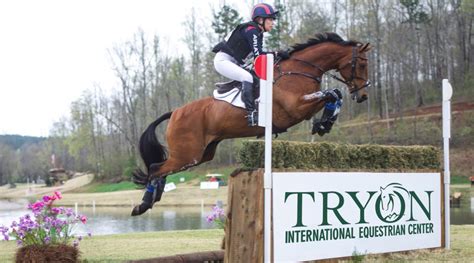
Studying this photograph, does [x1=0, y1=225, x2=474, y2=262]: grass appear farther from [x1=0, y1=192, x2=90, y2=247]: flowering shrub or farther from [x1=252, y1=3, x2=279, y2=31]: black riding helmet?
[x1=252, y1=3, x2=279, y2=31]: black riding helmet

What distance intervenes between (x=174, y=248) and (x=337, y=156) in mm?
3532

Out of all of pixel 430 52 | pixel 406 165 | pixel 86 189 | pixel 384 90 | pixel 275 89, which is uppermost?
pixel 430 52

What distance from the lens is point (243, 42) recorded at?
17.6ft

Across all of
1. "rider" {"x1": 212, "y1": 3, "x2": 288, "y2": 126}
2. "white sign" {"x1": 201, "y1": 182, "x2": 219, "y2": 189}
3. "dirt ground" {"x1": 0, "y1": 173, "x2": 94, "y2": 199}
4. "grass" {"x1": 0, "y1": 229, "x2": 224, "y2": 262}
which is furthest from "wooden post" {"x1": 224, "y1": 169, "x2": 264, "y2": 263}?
"dirt ground" {"x1": 0, "y1": 173, "x2": 94, "y2": 199}

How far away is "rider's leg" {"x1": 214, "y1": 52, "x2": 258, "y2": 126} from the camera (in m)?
5.14

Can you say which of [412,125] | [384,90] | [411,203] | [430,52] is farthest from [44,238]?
[430,52]

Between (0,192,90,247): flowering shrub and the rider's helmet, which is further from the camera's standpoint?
(0,192,90,247): flowering shrub

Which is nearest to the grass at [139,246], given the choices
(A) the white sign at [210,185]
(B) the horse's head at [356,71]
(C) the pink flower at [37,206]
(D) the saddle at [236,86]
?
(C) the pink flower at [37,206]

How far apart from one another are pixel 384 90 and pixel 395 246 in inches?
1274

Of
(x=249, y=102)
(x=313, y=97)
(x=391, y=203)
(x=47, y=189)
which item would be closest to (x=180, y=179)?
(x=47, y=189)

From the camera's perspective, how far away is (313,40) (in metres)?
5.52

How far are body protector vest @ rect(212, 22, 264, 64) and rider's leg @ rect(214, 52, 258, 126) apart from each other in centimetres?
7

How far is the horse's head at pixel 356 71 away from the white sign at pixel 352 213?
0.93 metres

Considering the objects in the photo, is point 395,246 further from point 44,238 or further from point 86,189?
point 86,189
